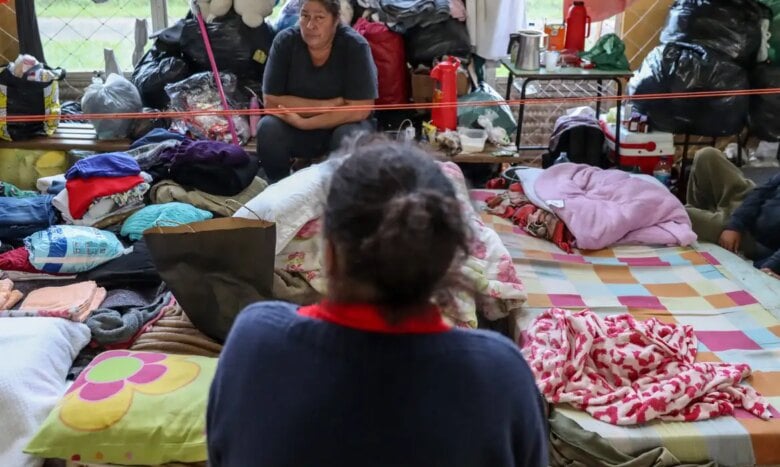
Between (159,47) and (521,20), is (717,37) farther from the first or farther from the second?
(159,47)

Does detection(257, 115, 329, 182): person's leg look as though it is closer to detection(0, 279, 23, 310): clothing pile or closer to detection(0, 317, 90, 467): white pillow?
detection(0, 279, 23, 310): clothing pile

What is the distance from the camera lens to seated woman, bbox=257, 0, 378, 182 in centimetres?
321

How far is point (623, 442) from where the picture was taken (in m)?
1.84

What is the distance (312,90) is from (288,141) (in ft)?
0.77

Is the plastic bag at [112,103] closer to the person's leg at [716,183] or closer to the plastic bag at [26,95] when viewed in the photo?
the plastic bag at [26,95]

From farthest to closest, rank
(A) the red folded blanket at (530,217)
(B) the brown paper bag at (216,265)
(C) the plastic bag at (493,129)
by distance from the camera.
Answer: (C) the plastic bag at (493,129) → (A) the red folded blanket at (530,217) → (B) the brown paper bag at (216,265)

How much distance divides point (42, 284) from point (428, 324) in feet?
6.21

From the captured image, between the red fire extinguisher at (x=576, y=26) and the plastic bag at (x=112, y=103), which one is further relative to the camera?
the red fire extinguisher at (x=576, y=26)

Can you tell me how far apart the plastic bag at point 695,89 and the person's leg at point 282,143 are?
5.17ft

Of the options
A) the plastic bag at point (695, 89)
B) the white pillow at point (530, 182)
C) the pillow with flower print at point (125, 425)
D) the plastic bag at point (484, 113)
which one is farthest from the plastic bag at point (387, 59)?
the pillow with flower print at point (125, 425)

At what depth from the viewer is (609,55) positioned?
364 cm

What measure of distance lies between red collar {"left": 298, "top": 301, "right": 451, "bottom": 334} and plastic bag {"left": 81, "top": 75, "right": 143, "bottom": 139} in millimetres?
2910

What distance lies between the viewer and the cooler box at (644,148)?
3.59 meters

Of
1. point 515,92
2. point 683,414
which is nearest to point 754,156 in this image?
point 515,92
